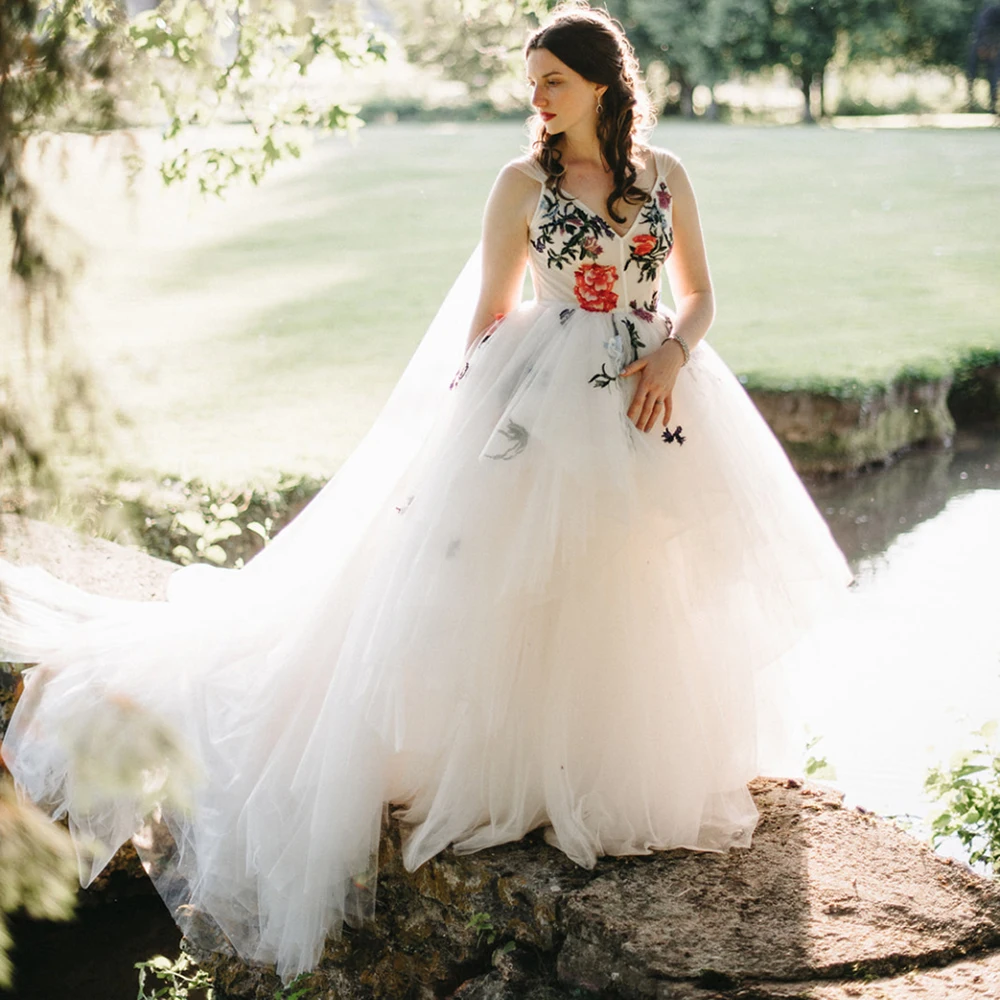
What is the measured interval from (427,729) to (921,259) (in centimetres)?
1113

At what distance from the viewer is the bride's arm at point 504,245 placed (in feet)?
8.80

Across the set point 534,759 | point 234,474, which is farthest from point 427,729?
point 234,474

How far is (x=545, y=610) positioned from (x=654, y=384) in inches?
20.8

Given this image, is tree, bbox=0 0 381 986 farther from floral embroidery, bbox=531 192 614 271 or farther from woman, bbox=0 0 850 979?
floral embroidery, bbox=531 192 614 271

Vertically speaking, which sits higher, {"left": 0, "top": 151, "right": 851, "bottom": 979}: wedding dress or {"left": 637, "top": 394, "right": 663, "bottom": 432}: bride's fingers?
{"left": 637, "top": 394, "right": 663, "bottom": 432}: bride's fingers

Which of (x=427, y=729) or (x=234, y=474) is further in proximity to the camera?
(x=234, y=474)

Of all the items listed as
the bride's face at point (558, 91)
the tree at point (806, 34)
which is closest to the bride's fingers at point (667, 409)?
the bride's face at point (558, 91)

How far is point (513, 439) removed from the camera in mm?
2521

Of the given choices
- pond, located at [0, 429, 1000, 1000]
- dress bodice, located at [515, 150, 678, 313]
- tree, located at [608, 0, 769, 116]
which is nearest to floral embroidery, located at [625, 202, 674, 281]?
dress bodice, located at [515, 150, 678, 313]

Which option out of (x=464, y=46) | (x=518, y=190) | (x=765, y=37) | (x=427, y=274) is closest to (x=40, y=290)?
(x=518, y=190)

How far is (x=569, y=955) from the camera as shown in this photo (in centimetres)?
230

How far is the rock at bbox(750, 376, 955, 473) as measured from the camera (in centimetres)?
770

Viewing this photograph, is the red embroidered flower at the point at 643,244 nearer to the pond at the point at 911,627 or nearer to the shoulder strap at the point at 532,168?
the shoulder strap at the point at 532,168

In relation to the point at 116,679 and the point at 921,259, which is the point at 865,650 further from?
the point at 921,259
